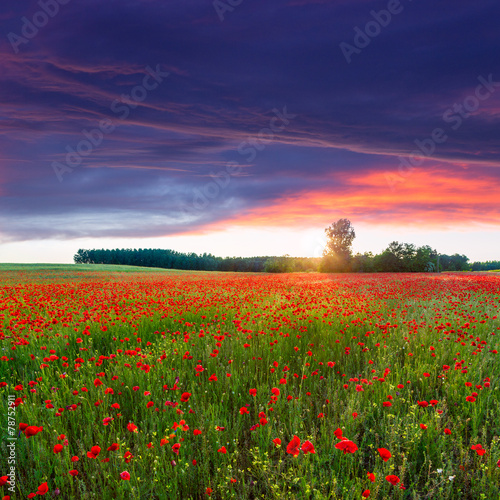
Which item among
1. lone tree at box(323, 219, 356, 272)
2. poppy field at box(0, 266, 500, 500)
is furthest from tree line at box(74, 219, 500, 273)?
poppy field at box(0, 266, 500, 500)

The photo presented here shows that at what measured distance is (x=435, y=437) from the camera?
3.36 meters

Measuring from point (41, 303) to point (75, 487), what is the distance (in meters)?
8.34

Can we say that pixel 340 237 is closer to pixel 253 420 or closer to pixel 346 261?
pixel 346 261

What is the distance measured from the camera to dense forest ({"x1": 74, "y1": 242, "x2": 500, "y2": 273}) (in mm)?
61688

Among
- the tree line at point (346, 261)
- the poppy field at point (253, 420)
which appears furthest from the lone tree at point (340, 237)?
the poppy field at point (253, 420)

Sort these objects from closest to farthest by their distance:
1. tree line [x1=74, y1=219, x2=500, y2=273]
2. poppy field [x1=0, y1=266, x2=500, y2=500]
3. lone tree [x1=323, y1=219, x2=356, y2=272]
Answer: poppy field [x1=0, y1=266, x2=500, y2=500]
tree line [x1=74, y1=219, x2=500, y2=273]
lone tree [x1=323, y1=219, x2=356, y2=272]

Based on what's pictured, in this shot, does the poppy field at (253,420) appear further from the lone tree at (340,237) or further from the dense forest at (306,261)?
the lone tree at (340,237)

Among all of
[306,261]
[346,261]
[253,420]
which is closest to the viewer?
[253,420]

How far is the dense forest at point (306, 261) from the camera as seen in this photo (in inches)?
2429

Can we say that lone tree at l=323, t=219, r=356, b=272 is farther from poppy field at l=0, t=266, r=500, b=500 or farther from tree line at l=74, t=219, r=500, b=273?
poppy field at l=0, t=266, r=500, b=500

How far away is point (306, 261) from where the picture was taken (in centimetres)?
7306

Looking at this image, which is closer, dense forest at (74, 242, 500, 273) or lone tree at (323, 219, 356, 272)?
dense forest at (74, 242, 500, 273)

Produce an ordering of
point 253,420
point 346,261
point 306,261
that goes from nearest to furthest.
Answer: point 253,420 < point 346,261 < point 306,261

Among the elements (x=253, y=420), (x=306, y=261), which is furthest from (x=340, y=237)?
(x=253, y=420)
